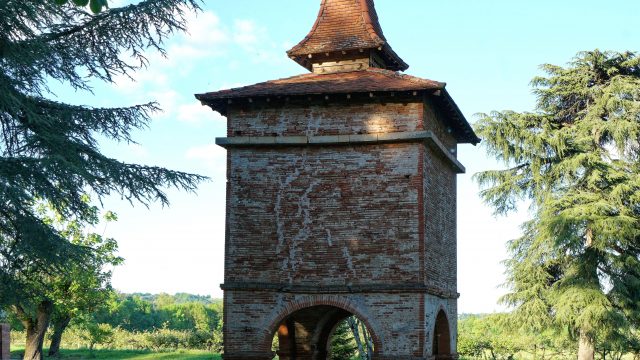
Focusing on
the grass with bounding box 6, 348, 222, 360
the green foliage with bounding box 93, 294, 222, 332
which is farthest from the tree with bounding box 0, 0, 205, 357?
the green foliage with bounding box 93, 294, 222, 332

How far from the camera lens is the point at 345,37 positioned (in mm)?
17094

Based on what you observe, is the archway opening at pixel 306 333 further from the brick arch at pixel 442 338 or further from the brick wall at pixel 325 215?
the brick wall at pixel 325 215

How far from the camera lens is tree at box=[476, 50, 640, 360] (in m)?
23.2

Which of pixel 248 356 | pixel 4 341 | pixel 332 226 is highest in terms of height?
pixel 332 226

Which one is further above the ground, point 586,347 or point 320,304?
point 320,304

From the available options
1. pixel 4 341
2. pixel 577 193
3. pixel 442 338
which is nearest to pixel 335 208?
pixel 442 338

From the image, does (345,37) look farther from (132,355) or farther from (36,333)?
(132,355)

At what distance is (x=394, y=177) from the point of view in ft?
46.3

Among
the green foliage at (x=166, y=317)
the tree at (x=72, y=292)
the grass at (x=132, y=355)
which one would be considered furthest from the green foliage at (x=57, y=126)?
the green foliage at (x=166, y=317)

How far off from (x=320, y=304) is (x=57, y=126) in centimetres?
571

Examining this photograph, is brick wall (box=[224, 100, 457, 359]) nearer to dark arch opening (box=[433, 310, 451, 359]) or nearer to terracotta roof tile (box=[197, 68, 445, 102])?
terracotta roof tile (box=[197, 68, 445, 102])

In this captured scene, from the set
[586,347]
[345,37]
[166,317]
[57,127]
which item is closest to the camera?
[57,127]

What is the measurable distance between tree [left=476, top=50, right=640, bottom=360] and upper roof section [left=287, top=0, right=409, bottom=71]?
8696 mm

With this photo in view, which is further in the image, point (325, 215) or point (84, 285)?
point (84, 285)
